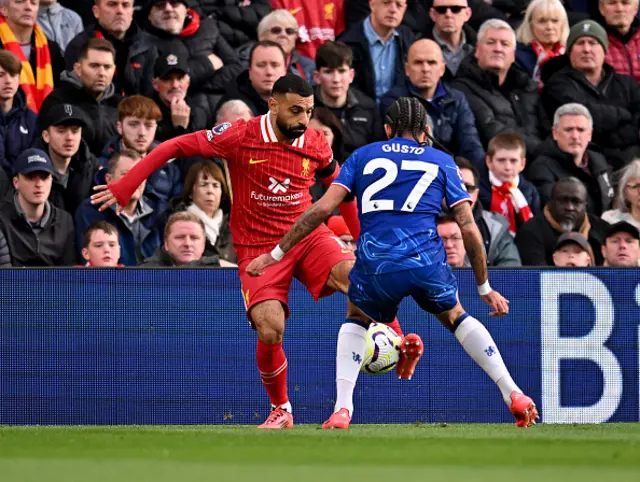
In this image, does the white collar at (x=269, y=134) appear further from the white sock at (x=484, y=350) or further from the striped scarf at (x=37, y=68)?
the striped scarf at (x=37, y=68)

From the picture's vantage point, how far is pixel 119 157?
45.6 ft

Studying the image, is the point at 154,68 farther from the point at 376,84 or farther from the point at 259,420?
the point at 259,420

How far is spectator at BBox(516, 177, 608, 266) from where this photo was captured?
47.5 ft

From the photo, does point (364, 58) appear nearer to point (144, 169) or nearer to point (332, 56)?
point (332, 56)

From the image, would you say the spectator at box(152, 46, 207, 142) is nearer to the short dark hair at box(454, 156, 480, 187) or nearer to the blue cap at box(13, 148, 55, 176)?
the blue cap at box(13, 148, 55, 176)

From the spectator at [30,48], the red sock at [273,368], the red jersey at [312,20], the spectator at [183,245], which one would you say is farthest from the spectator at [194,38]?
the red sock at [273,368]

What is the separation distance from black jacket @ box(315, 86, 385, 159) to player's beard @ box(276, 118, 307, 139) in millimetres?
3563

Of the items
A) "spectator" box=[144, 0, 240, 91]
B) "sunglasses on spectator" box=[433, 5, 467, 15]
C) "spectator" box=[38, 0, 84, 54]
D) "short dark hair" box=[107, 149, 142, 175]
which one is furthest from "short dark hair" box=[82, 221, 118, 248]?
"sunglasses on spectator" box=[433, 5, 467, 15]

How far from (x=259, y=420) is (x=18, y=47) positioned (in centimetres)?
471

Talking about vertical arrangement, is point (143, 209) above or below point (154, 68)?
below

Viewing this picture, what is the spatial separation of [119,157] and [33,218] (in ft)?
3.62

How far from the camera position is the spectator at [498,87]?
16016 mm

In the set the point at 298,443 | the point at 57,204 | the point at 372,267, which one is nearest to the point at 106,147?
the point at 57,204

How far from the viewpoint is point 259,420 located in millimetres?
12789
